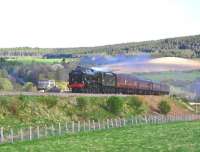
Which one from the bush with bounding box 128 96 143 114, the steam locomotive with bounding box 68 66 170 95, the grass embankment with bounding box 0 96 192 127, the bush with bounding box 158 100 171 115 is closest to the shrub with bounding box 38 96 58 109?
the grass embankment with bounding box 0 96 192 127

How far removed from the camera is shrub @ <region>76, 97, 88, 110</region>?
85.5 m

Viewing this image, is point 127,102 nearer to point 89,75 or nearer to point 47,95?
point 89,75

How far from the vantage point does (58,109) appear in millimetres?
80625

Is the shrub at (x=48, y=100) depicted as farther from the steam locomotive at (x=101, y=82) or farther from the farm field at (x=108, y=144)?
the farm field at (x=108, y=144)

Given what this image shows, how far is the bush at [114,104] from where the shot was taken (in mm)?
92312

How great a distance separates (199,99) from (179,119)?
79.4m

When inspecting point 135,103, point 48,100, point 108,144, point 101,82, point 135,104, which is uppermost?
point 101,82

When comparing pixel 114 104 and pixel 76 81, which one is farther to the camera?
pixel 76 81

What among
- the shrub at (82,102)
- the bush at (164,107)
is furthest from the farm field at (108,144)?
the bush at (164,107)

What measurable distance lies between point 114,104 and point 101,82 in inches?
338

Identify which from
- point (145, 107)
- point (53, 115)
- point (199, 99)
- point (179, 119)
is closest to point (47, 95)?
point (53, 115)

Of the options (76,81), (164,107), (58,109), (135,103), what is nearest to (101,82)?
(76,81)

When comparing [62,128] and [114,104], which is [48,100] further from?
[62,128]

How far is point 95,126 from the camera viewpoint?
6775 centimetres
